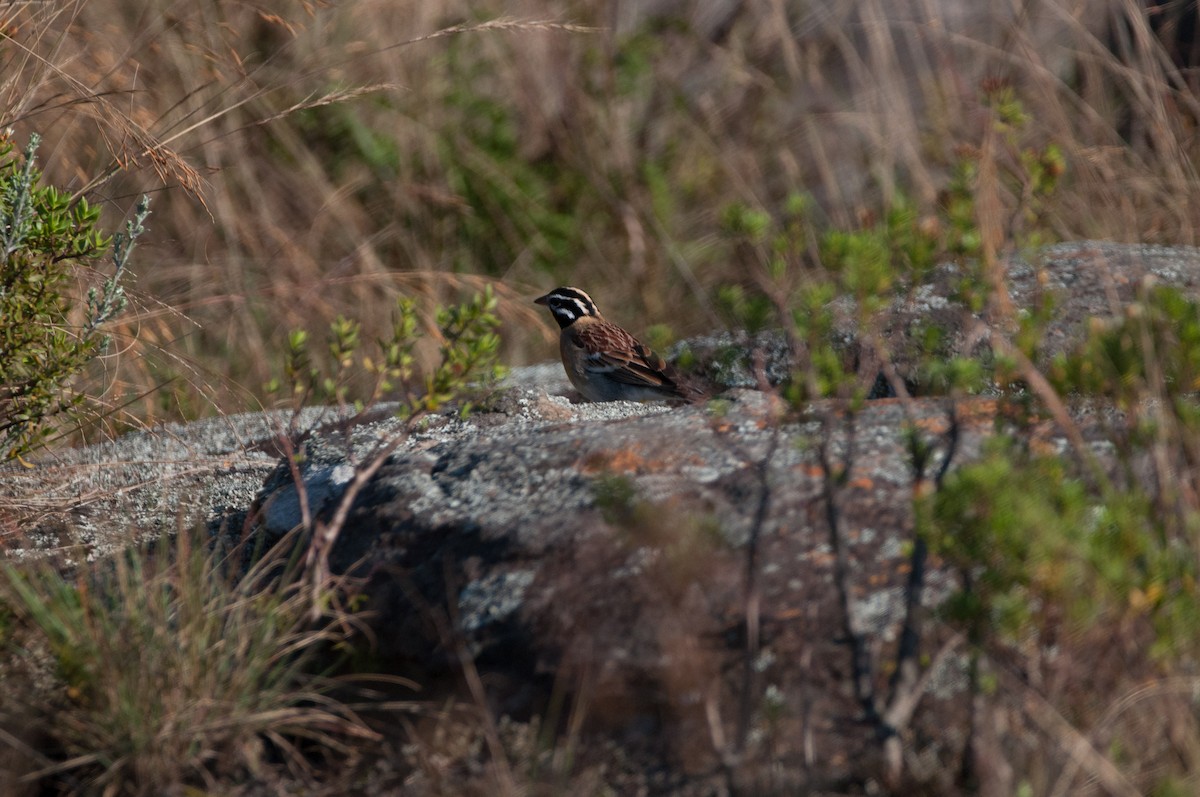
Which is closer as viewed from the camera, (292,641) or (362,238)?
(292,641)

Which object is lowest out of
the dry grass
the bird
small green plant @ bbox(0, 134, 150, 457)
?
the bird

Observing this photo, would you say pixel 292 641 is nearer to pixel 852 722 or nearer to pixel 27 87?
pixel 852 722

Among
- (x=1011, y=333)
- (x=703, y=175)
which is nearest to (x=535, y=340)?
(x=703, y=175)

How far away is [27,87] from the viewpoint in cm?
486

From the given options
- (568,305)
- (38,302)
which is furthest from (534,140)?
(38,302)

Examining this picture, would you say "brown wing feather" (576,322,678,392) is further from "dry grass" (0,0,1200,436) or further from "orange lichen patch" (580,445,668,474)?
"orange lichen patch" (580,445,668,474)

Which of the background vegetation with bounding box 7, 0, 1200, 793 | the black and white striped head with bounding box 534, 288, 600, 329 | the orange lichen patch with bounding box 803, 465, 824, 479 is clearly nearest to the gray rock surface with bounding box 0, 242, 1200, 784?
the orange lichen patch with bounding box 803, 465, 824, 479

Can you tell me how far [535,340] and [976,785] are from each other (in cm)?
594

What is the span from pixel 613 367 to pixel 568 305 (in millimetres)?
1001

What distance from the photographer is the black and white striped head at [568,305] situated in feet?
23.8

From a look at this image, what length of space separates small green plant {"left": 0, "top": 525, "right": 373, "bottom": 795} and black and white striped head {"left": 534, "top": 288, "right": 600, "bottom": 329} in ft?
13.1

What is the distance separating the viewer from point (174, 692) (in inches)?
124

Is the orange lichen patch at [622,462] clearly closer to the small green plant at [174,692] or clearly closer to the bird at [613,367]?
the small green plant at [174,692]

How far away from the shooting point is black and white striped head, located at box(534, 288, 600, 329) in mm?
7242
